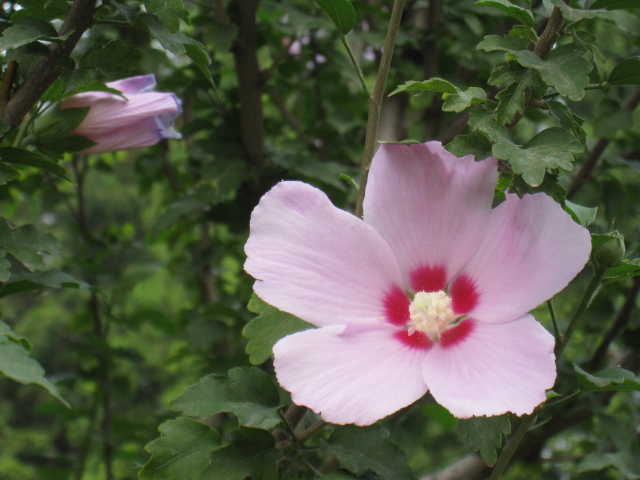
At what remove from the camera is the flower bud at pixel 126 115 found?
35.8 inches

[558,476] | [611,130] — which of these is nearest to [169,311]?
[558,476]

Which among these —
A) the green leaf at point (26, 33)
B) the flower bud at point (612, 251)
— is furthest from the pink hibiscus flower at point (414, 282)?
the green leaf at point (26, 33)

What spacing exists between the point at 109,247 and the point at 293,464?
4.36 ft

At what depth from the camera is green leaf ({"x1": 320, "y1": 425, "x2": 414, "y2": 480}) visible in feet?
2.29

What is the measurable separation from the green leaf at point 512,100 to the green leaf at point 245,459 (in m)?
0.41

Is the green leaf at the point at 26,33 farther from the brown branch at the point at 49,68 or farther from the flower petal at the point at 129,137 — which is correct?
the flower petal at the point at 129,137


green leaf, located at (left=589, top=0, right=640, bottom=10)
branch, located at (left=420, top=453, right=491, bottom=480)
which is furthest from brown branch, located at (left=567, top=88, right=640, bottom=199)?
green leaf, located at (left=589, top=0, right=640, bottom=10)

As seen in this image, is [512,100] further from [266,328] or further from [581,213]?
[266,328]

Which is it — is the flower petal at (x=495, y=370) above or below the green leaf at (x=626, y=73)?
below

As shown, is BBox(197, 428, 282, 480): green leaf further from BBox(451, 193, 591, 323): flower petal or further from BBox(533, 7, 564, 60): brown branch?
BBox(533, 7, 564, 60): brown branch

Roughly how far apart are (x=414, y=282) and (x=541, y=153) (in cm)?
18

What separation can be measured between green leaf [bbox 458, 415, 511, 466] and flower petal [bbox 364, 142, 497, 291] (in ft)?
0.48

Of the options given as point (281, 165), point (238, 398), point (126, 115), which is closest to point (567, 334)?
point (238, 398)

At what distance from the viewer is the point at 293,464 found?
73cm
